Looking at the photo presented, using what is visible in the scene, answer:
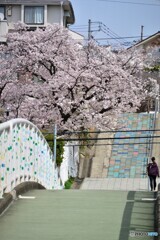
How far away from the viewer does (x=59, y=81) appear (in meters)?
20.3

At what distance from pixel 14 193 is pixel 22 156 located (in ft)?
3.94

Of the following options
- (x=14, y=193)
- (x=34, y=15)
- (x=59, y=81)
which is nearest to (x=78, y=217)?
(x=14, y=193)

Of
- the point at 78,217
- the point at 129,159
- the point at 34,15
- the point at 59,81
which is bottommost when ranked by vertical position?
the point at 129,159

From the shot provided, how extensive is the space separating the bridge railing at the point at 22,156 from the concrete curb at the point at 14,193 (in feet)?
0.29

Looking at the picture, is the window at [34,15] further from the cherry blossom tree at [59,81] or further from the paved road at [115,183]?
the paved road at [115,183]

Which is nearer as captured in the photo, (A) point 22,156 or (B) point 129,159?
(A) point 22,156

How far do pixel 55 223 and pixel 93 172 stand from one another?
1730 centimetres

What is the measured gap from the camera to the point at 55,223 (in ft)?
23.6

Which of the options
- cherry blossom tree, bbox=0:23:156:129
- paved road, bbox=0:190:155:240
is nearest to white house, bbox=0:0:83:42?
cherry blossom tree, bbox=0:23:156:129

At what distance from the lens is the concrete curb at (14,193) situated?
7.79 meters

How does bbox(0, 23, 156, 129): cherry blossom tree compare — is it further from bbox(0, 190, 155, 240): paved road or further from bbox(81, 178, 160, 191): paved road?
bbox(0, 190, 155, 240): paved road

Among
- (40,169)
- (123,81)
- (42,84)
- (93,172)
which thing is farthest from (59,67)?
(40,169)

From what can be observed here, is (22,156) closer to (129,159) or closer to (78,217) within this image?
(78,217)

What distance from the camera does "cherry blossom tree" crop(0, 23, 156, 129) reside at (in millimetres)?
20438
